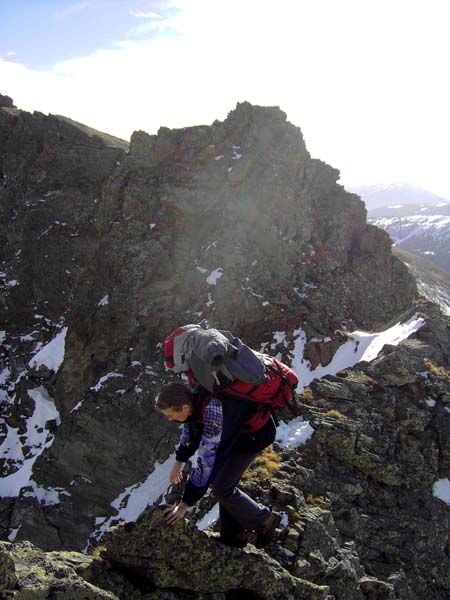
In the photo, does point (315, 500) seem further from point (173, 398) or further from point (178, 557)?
point (173, 398)

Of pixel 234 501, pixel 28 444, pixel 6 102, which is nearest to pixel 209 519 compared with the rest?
pixel 234 501

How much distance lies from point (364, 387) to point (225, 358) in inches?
612

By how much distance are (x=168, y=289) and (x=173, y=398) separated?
32.1 m

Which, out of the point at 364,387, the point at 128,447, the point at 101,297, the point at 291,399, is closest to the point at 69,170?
the point at 101,297

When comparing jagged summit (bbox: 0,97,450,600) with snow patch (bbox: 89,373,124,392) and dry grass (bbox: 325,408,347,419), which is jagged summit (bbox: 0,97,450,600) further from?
dry grass (bbox: 325,408,347,419)

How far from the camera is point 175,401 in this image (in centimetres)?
683

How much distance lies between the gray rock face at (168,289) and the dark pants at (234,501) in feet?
80.6

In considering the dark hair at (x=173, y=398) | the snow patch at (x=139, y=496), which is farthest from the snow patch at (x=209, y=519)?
the snow patch at (x=139, y=496)

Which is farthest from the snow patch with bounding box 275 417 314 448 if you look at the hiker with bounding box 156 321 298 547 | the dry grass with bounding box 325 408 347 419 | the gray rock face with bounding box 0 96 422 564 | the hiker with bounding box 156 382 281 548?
the gray rock face with bounding box 0 96 422 564

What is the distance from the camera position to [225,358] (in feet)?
22.4

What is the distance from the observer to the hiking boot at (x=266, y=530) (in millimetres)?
8859

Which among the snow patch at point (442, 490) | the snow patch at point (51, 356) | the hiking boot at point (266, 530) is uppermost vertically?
the hiking boot at point (266, 530)

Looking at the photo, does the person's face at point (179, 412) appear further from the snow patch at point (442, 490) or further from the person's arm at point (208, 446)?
the snow patch at point (442, 490)

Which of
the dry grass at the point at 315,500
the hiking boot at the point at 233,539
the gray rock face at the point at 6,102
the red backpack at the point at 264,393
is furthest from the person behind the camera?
the gray rock face at the point at 6,102
